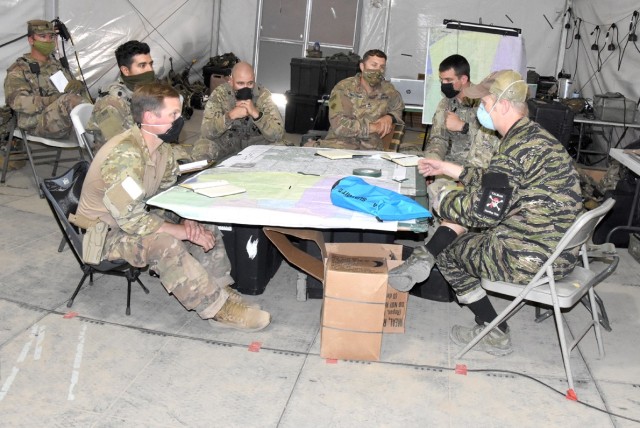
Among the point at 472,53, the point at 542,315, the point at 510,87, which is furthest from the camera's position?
the point at 472,53

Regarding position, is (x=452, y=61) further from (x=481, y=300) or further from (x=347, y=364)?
(x=347, y=364)

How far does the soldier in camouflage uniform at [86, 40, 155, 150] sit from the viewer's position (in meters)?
4.92

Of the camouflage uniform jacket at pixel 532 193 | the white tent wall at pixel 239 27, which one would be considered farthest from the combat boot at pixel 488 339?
the white tent wall at pixel 239 27

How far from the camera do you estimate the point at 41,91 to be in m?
6.47

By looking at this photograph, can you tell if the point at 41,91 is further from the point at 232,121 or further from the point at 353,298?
the point at 353,298

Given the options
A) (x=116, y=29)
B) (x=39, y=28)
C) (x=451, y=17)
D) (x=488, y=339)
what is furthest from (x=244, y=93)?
(x=451, y=17)

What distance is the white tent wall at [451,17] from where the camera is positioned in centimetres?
1133

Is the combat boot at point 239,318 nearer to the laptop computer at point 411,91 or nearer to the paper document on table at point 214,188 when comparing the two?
the paper document on table at point 214,188

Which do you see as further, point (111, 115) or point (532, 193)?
point (111, 115)

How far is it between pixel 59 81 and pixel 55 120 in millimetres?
467

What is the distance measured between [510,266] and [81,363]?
2.19 meters

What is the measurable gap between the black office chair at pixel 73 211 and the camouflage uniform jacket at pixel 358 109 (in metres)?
2.49

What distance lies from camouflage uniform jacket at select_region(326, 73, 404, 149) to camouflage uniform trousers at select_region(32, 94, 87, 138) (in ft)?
7.61

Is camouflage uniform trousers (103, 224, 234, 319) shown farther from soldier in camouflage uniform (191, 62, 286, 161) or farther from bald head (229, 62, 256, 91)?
bald head (229, 62, 256, 91)
